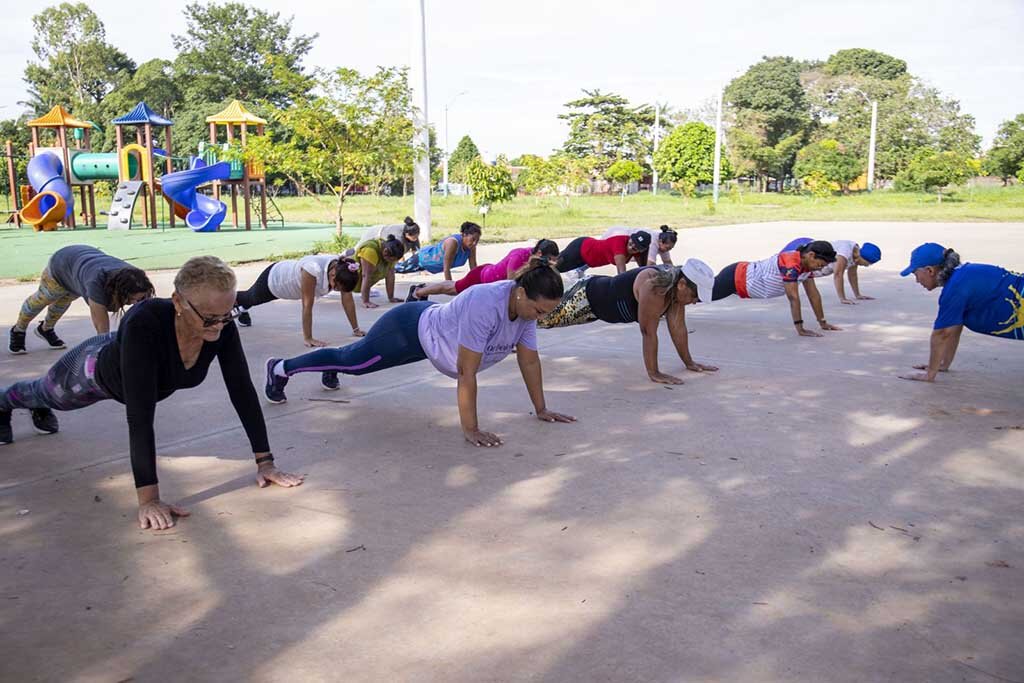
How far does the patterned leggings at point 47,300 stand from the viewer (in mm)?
7176

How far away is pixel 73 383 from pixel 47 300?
11.7 ft

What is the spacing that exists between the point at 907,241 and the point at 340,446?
63.9ft

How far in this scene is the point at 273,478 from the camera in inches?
169

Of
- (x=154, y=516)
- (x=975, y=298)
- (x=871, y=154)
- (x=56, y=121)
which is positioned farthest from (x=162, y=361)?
(x=871, y=154)

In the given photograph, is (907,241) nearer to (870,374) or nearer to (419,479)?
(870,374)

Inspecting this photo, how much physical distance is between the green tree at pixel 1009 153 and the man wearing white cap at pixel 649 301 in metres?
54.7

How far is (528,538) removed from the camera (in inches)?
147

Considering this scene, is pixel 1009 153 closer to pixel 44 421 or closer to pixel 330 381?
pixel 330 381

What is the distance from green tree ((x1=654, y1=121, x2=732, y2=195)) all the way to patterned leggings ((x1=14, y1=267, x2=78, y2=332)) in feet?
169

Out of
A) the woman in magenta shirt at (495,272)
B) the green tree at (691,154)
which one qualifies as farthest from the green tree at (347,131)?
the green tree at (691,154)

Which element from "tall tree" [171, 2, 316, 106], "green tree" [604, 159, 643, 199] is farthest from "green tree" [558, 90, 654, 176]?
"tall tree" [171, 2, 316, 106]

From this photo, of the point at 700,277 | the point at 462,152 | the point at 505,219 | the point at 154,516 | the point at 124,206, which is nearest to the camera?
the point at 154,516

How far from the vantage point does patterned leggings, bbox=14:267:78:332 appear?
A: 718 cm

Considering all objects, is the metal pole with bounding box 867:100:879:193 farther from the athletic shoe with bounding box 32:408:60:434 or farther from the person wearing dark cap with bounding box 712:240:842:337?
the athletic shoe with bounding box 32:408:60:434
